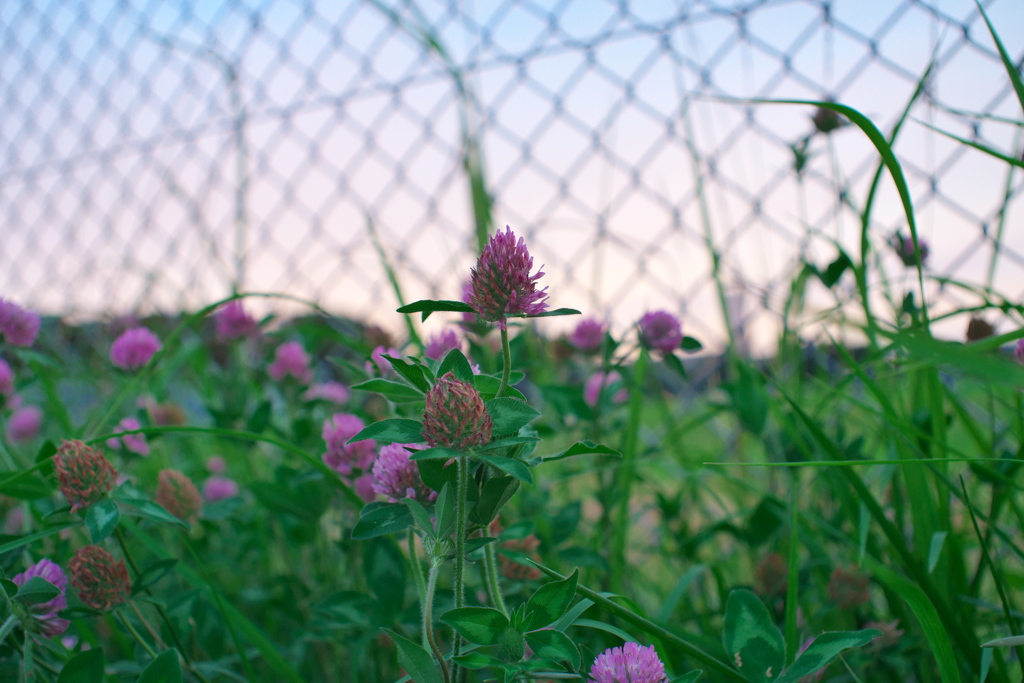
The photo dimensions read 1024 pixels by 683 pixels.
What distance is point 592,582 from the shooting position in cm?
70

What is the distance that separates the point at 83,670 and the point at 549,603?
0.28m

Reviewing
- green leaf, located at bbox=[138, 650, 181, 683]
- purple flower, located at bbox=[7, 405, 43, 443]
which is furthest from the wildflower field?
purple flower, located at bbox=[7, 405, 43, 443]

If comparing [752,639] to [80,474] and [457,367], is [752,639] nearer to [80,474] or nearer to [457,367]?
[457,367]

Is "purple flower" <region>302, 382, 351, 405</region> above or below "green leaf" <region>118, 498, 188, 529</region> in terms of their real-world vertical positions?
above

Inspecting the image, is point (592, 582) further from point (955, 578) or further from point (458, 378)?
point (458, 378)

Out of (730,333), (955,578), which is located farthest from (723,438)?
(955,578)

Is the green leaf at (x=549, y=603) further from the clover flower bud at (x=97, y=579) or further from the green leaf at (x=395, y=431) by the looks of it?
the clover flower bud at (x=97, y=579)

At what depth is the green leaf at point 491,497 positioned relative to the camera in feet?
1.03

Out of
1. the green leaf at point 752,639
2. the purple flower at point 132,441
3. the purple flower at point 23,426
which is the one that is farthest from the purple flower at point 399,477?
the purple flower at point 23,426

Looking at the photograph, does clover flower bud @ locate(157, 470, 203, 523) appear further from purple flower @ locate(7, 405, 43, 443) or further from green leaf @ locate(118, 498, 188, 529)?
→ purple flower @ locate(7, 405, 43, 443)

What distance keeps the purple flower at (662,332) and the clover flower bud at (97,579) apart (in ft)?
1.46

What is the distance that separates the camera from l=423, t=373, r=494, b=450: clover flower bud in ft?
0.95

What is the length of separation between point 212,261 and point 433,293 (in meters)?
0.38

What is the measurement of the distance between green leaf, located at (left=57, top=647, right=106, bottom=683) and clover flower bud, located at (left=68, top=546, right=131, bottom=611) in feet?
0.17
